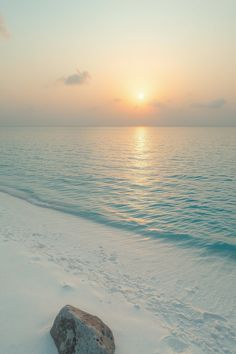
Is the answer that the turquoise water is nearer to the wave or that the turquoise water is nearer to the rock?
the wave

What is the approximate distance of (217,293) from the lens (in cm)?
995

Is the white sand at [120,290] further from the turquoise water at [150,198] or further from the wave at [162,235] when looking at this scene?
the turquoise water at [150,198]

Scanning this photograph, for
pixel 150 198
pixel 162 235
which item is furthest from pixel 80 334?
pixel 150 198

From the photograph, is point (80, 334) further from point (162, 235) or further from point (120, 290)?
point (162, 235)

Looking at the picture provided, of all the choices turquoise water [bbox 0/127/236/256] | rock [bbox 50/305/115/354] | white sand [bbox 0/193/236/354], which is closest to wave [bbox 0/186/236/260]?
turquoise water [bbox 0/127/236/256]

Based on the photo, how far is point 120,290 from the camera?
9.59 meters

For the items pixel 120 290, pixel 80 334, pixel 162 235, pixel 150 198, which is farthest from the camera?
pixel 150 198

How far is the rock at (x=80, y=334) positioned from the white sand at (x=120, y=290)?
1.31 ft

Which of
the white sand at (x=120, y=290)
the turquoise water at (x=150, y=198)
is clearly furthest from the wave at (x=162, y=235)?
the white sand at (x=120, y=290)

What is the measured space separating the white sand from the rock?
399 millimetres

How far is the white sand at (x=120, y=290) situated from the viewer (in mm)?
6953

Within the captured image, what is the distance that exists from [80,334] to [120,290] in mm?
3855

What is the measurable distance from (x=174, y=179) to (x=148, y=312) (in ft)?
86.5

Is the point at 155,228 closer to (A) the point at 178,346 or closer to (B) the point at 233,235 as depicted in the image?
(B) the point at 233,235
